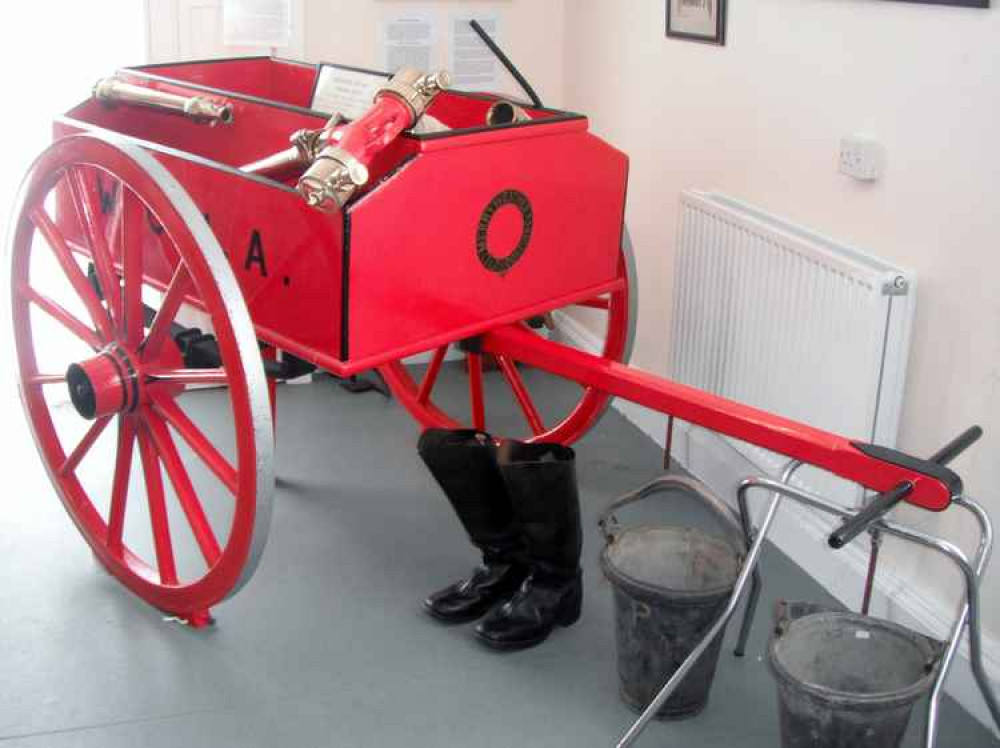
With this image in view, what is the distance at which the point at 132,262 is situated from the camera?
271cm

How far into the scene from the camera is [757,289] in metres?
3.19

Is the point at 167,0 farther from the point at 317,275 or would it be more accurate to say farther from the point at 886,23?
the point at 886,23

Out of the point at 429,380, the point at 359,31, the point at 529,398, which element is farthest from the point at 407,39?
the point at 529,398

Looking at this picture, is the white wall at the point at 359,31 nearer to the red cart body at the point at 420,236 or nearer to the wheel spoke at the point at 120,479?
the red cart body at the point at 420,236

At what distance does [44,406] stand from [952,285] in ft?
7.32

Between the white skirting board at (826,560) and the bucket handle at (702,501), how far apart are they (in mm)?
247

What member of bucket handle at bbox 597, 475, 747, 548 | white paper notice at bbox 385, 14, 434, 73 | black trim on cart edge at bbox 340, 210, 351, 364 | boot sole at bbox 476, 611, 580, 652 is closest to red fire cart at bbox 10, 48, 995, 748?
black trim on cart edge at bbox 340, 210, 351, 364

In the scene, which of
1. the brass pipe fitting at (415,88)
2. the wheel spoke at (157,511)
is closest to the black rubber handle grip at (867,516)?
the brass pipe fitting at (415,88)

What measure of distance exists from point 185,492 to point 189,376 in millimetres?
290

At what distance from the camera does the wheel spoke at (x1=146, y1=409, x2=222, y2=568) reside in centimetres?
270

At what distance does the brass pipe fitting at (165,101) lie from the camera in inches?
121

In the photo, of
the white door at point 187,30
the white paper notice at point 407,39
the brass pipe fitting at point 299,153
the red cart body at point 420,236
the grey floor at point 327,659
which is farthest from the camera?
the white paper notice at point 407,39

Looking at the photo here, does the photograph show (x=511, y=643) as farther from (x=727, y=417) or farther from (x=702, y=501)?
(x=727, y=417)

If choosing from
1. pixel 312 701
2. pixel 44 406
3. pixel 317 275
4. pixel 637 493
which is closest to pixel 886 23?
pixel 637 493
